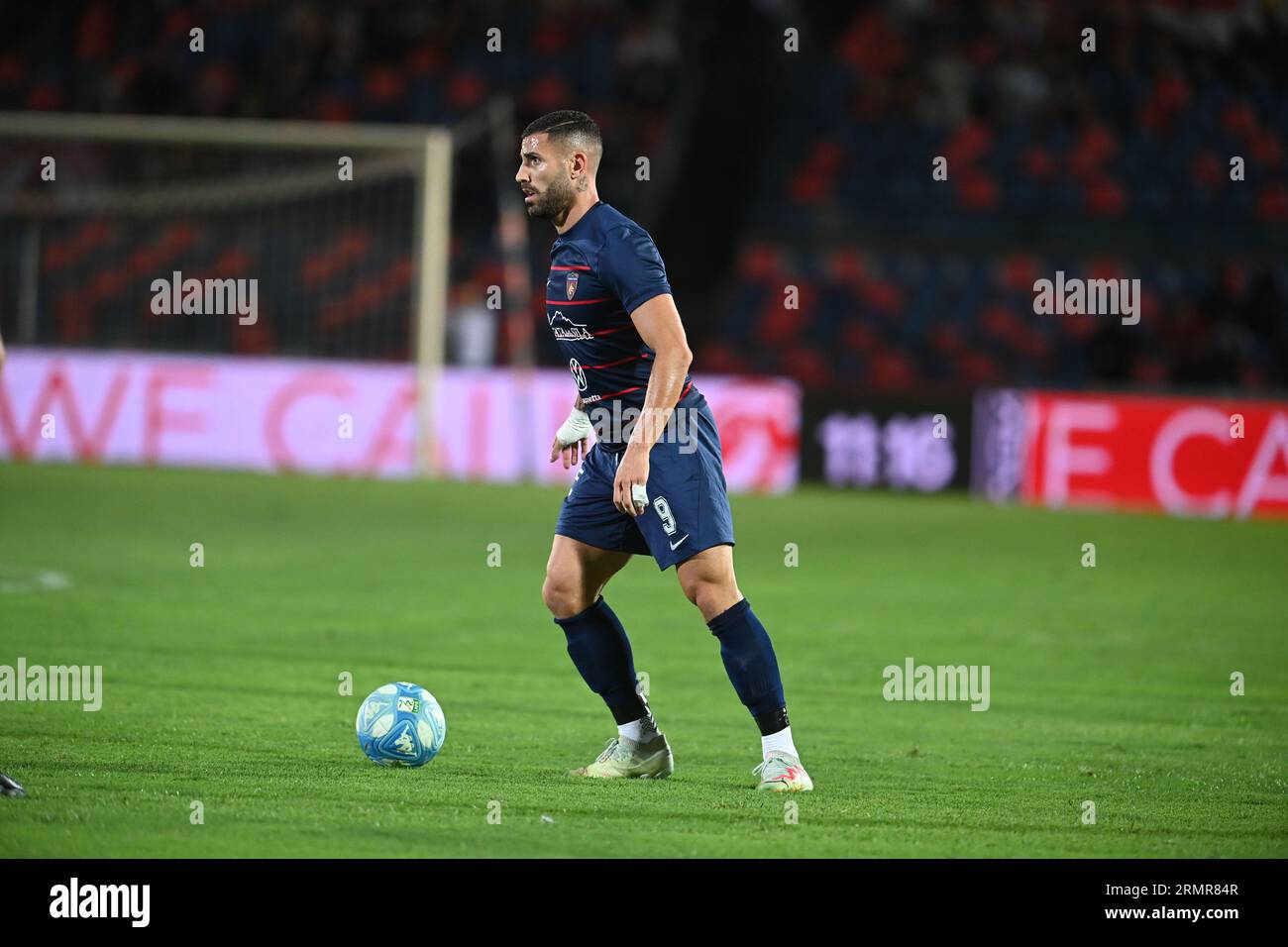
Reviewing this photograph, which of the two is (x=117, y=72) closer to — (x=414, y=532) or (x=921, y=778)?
(x=414, y=532)

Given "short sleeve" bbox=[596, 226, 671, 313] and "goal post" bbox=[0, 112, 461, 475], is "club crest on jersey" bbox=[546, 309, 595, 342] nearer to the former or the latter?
"short sleeve" bbox=[596, 226, 671, 313]

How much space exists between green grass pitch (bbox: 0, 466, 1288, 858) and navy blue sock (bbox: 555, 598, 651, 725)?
0.30m

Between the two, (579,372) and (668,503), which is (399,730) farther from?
(579,372)

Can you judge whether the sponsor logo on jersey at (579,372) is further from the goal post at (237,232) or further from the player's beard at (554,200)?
the goal post at (237,232)

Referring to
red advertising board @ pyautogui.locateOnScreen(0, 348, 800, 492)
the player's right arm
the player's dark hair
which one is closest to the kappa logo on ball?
the player's right arm

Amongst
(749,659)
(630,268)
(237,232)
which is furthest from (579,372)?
(237,232)

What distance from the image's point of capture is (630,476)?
19.2 ft

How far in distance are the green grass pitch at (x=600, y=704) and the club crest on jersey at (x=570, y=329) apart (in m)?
1.49

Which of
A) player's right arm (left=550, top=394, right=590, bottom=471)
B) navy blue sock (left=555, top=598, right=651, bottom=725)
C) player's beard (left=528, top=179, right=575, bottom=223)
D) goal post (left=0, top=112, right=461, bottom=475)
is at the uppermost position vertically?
goal post (left=0, top=112, right=461, bottom=475)

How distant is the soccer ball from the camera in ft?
20.4

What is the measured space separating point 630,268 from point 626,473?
65cm

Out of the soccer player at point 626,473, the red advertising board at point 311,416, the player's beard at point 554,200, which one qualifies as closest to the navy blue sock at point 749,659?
the soccer player at point 626,473

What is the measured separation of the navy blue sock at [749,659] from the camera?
5.97 meters
